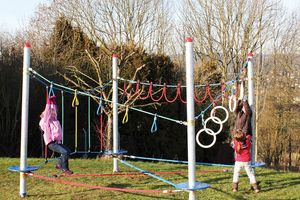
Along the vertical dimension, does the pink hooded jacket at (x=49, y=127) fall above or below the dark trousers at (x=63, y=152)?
above

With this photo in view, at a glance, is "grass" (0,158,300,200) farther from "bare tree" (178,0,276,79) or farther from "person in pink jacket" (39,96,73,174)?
"bare tree" (178,0,276,79)

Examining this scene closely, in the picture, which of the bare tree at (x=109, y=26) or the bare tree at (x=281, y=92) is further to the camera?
the bare tree at (x=281, y=92)

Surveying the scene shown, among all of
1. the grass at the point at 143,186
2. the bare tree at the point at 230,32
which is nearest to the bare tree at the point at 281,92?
the bare tree at the point at 230,32

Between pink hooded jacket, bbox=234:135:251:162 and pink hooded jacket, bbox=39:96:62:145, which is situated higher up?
pink hooded jacket, bbox=39:96:62:145

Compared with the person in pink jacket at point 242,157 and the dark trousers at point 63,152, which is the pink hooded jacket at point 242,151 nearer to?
the person in pink jacket at point 242,157

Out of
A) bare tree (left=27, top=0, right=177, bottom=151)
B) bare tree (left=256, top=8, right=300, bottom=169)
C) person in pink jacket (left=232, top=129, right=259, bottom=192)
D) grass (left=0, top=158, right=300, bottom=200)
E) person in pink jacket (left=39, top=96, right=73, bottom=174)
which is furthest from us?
bare tree (left=256, top=8, right=300, bottom=169)

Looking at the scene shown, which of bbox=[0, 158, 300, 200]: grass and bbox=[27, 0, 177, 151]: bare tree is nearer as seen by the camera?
bbox=[0, 158, 300, 200]: grass

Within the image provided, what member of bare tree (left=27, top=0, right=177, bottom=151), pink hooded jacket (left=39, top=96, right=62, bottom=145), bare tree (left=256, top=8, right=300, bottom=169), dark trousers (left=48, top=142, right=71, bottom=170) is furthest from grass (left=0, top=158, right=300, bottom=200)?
bare tree (left=256, top=8, right=300, bottom=169)

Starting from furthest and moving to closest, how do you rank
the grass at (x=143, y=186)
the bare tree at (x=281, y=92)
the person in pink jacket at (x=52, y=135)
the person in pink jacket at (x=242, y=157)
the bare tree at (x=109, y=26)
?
1. the bare tree at (x=281, y=92)
2. the bare tree at (x=109, y=26)
3. the person in pink jacket at (x=52, y=135)
4. the person in pink jacket at (x=242, y=157)
5. the grass at (x=143, y=186)

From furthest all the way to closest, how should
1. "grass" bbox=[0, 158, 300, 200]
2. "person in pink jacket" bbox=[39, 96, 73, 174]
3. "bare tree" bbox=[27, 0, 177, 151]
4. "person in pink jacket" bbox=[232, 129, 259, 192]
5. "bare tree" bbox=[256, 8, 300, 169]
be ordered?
"bare tree" bbox=[256, 8, 300, 169] < "bare tree" bbox=[27, 0, 177, 151] < "person in pink jacket" bbox=[39, 96, 73, 174] < "person in pink jacket" bbox=[232, 129, 259, 192] < "grass" bbox=[0, 158, 300, 200]

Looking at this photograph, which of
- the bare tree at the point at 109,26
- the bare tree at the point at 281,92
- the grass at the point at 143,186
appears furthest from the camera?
the bare tree at the point at 281,92

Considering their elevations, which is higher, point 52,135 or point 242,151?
point 52,135

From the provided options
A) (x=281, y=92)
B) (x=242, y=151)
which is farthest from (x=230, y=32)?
(x=242, y=151)

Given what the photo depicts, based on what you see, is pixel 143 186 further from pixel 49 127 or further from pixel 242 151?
pixel 49 127
